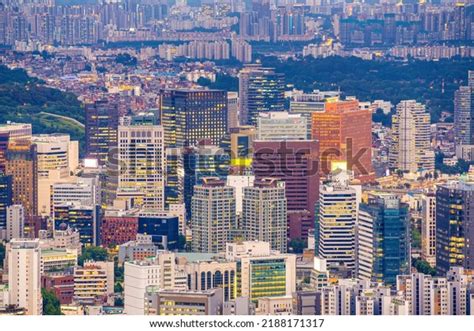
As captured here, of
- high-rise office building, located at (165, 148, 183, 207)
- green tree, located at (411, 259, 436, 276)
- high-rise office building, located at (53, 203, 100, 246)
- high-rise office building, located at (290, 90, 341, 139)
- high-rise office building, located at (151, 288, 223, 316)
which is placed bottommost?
high-rise office building, located at (53, 203, 100, 246)

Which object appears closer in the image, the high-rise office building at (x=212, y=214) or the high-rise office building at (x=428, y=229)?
the high-rise office building at (x=428, y=229)

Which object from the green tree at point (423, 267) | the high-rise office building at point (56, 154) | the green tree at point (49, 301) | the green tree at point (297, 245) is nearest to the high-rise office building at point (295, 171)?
the green tree at point (297, 245)

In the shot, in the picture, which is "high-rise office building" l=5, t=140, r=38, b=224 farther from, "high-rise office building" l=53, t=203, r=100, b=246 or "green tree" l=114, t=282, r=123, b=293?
"green tree" l=114, t=282, r=123, b=293

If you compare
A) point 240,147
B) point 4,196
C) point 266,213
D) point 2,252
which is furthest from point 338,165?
point 2,252

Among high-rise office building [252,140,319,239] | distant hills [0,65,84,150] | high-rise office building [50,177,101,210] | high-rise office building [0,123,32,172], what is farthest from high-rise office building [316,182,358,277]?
distant hills [0,65,84,150]

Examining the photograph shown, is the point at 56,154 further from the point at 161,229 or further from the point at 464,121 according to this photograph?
the point at 464,121

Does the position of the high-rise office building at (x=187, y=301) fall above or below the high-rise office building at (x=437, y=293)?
above

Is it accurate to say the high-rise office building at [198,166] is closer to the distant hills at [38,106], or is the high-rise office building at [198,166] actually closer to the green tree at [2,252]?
the distant hills at [38,106]
